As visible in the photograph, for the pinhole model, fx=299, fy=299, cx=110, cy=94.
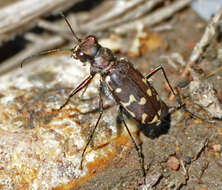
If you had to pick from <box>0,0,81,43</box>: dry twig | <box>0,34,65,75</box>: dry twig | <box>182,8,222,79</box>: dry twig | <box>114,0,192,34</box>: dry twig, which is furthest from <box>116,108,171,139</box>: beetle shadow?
<box>0,0,81,43</box>: dry twig

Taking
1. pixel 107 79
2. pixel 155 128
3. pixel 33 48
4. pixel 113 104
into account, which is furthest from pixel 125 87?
pixel 33 48

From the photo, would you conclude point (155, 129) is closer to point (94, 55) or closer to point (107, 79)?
point (107, 79)

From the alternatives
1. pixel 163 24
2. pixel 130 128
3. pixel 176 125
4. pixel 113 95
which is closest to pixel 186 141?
pixel 176 125

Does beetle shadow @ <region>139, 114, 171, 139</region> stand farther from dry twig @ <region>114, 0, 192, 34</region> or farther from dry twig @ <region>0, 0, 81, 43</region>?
dry twig @ <region>0, 0, 81, 43</region>

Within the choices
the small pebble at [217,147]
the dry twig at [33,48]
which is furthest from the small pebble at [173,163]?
the dry twig at [33,48]

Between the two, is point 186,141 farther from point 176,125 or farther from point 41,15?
point 41,15

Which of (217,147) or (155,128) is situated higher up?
(155,128)

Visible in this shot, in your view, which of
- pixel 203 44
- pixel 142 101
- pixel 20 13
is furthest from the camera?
pixel 20 13
